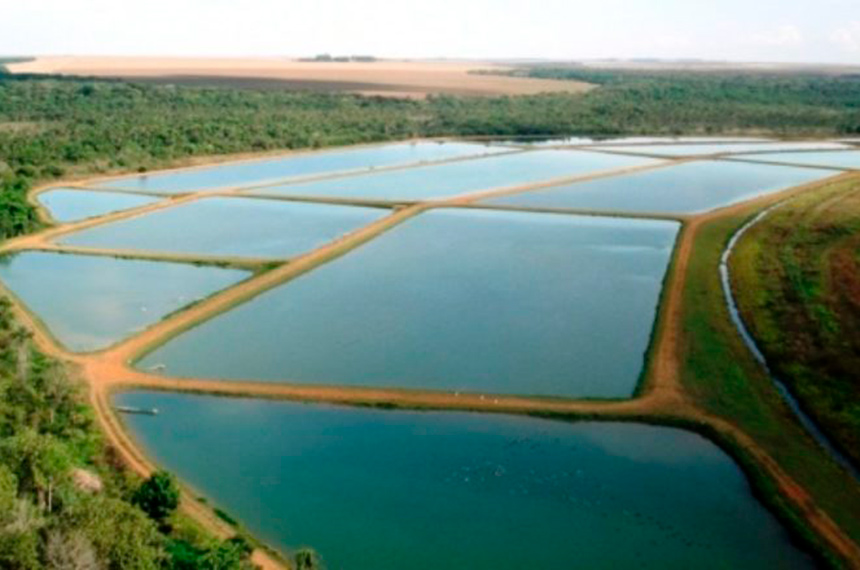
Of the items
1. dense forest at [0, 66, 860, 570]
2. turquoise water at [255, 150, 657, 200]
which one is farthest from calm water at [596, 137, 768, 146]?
turquoise water at [255, 150, 657, 200]

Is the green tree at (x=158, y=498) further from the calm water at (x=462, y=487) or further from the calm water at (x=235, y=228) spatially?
the calm water at (x=235, y=228)

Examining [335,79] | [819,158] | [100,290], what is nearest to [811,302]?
[100,290]

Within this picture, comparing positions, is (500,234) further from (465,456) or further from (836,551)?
(836,551)

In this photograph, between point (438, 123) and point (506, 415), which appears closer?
point (506, 415)

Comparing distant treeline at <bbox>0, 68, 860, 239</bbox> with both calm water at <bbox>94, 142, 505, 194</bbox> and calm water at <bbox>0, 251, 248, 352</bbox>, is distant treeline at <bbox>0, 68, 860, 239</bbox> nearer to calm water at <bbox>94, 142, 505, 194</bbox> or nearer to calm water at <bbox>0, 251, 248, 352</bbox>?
calm water at <bbox>94, 142, 505, 194</bbox>

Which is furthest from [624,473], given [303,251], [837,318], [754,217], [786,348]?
[754,217]

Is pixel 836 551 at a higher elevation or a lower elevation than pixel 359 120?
lower
